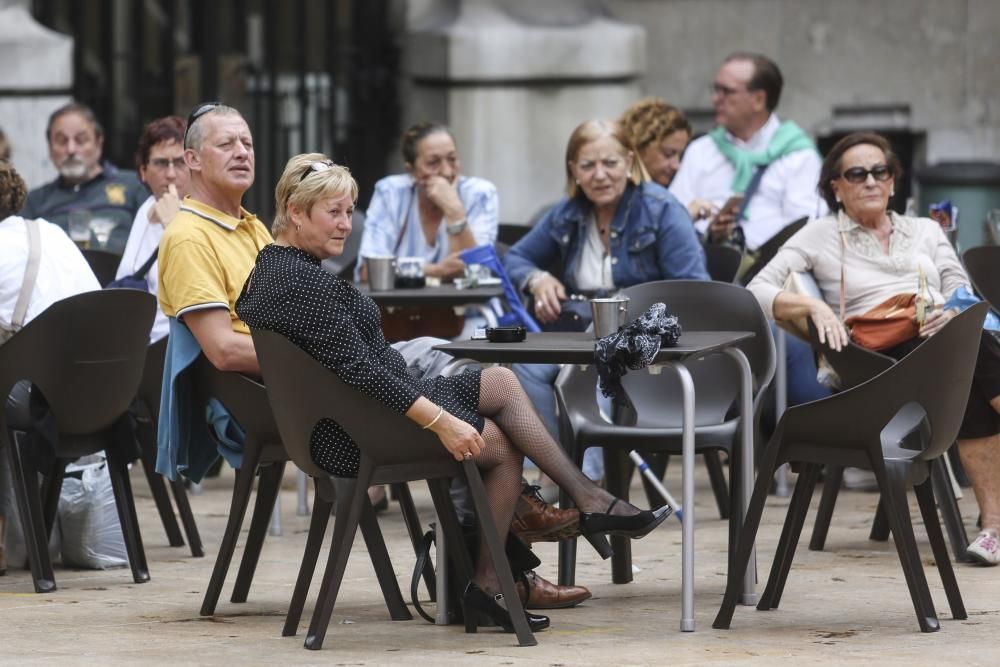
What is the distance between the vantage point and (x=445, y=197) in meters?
8.36

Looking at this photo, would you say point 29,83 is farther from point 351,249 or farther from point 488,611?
point 488,611

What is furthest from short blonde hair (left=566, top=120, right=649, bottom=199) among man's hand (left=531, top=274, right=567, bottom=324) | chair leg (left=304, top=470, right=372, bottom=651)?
chair leg (left=304, top=470, right=372, bottom=651)

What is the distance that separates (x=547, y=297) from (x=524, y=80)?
4.38 metres

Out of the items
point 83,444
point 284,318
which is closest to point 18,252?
point 83,444

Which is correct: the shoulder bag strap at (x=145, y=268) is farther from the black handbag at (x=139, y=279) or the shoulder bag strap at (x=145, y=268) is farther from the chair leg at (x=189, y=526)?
the chair leg at (x=189, y=526)

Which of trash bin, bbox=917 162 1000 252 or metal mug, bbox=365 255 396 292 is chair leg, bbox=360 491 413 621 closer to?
metal mug, bbox=365 255 396 292

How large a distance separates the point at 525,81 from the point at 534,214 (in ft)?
2.60

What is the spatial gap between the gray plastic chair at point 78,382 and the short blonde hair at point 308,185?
36.8 inches

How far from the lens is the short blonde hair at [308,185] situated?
5539 millimetres

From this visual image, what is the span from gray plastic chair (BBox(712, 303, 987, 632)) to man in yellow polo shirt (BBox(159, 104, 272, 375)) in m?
1.58

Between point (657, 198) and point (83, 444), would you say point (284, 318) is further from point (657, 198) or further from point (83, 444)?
point (657, 198)

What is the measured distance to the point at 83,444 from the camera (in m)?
6.49

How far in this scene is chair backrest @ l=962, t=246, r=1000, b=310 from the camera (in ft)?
23.9

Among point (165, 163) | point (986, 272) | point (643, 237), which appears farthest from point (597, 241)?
point (165, 163)
